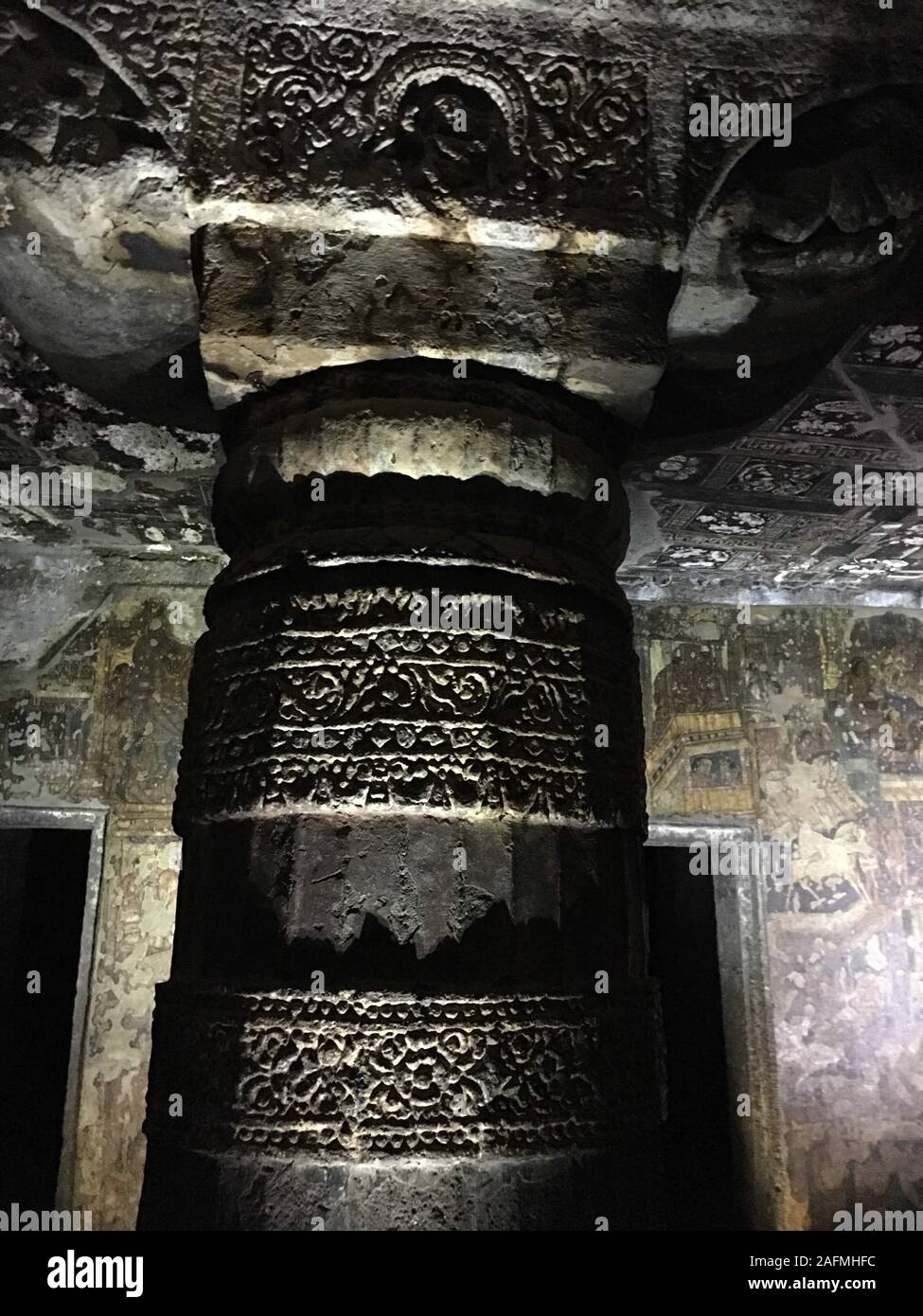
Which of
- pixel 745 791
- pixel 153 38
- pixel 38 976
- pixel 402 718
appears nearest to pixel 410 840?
pixel 402 718

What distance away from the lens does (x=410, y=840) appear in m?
1.55

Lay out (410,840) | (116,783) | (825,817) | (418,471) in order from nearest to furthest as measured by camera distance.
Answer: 1. (410,840)
2. (418,471)
3. (116,783)
4. (825,817)

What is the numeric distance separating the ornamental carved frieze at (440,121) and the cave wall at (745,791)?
2.89 m

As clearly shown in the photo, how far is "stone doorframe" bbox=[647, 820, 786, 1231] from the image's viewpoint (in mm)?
4152

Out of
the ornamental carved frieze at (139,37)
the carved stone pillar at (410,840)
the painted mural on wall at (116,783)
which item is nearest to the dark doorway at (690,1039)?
the painted mural on wall at (116,783)

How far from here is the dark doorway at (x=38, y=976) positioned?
5188mm

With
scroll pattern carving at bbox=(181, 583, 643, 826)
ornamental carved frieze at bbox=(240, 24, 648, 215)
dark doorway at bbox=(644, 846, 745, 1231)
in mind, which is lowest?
dark doorway at bbox=(644, 846, 745, 1231)

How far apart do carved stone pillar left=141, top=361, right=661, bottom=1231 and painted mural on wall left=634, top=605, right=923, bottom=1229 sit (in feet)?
9.48

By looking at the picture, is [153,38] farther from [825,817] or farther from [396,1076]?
[825,817]

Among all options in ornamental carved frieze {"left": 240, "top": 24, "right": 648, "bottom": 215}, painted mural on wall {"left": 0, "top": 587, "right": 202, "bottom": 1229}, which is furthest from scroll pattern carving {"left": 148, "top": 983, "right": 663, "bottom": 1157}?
painted mural on wall {"left": 0, "top": 587, "right": 202, "bottom": 1229}

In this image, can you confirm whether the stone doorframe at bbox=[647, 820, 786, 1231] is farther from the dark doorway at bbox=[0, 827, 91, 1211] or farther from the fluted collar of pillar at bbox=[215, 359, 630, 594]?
the dark doorway at bbox=[0, 827, 91, 1211]

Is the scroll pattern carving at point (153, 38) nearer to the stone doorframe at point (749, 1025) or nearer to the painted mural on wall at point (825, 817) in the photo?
the stone doorframe at point (749, 1025)

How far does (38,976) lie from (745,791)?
4.18m
